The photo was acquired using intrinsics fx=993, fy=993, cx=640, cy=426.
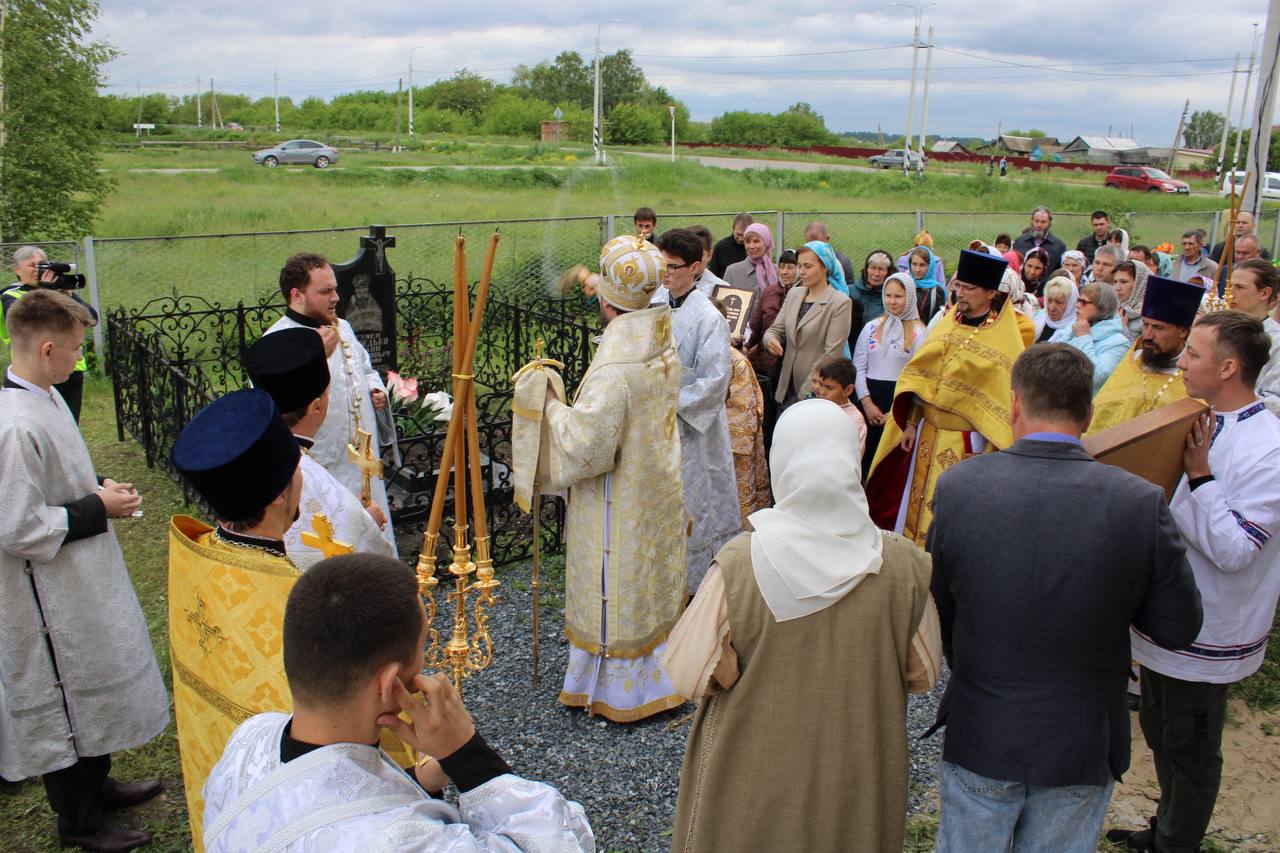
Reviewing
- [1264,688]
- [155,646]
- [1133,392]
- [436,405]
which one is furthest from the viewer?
[436,405]

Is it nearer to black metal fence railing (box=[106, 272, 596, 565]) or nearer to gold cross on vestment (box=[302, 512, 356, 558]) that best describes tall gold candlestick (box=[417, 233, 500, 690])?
gold cross on vestment (box=[302, 512, 356, 558])

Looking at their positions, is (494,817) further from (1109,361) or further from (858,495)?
(1109,361)

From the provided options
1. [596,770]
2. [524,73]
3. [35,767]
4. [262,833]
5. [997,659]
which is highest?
[524,73]

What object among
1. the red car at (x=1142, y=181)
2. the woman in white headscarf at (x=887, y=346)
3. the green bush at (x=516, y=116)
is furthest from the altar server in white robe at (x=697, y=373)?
the red car at (x=1142, y=181)

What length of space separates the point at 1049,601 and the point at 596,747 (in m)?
2.35

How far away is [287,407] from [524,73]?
135 ft

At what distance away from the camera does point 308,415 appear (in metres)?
3.09

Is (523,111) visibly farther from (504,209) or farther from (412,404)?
(412,404)

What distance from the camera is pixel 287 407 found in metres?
3.03

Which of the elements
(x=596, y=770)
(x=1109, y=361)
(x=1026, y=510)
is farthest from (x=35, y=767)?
(x=1109, y=361)

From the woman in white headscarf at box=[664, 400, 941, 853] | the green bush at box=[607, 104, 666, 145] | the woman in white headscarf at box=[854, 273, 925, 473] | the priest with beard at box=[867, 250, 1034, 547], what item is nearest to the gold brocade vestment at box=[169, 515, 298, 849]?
the woman in white headscarf at box=[664, 400, 941, 853]

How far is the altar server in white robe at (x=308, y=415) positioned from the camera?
2.68m

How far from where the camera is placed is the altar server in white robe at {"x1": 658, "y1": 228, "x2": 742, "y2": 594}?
513cm

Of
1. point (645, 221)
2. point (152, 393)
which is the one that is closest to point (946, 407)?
point (645, 221)
